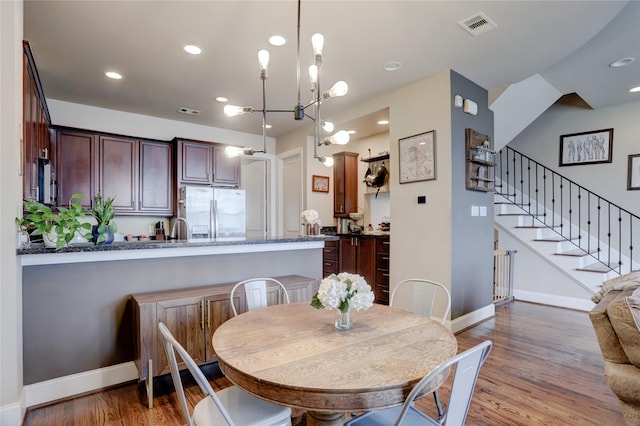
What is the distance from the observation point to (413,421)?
1286 millimetres

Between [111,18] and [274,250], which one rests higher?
[111,18]

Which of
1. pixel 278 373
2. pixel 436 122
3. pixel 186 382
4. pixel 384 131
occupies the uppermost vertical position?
pixel 384 131

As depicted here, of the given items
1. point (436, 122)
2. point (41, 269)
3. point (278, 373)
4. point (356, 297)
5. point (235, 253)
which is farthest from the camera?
point (436, 122)

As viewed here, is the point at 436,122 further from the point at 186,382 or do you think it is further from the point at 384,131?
the point at 186,382

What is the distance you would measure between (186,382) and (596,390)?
9.99 feet

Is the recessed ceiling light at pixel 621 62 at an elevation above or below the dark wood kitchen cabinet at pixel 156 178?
above

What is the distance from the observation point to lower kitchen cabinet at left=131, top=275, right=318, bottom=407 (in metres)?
2.20

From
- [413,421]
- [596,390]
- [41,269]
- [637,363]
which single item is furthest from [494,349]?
[41,269]

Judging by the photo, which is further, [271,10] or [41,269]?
[271,10]

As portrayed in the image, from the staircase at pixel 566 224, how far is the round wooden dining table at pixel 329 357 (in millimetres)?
4062

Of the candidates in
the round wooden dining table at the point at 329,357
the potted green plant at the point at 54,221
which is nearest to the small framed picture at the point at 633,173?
the round wooden dining table at the point at 329,357

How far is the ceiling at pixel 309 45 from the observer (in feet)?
8.00

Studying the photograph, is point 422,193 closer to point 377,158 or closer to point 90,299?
point 377,158

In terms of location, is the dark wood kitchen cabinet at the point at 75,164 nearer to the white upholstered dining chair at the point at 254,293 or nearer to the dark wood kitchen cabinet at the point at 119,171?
the dark wood kitchen cabinet at the point at 119,171
